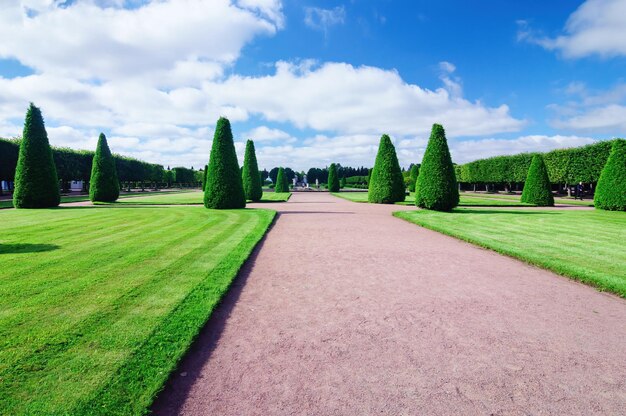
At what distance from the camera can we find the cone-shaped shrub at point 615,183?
1989cm

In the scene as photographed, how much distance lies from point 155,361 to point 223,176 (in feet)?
60.1

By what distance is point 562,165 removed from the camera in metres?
37.2

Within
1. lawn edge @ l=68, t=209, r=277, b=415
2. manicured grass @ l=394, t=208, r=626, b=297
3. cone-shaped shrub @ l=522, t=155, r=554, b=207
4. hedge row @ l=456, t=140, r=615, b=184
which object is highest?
hedge row @ l=456, t=140, r=615, b=184

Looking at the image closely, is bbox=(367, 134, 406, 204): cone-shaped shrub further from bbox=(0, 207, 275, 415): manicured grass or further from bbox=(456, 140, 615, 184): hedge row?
bbox=(456, 140, 615, 184): hedge row

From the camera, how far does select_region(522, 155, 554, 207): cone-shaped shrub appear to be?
86.3 feet

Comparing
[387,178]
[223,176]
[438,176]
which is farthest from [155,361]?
[387,178]

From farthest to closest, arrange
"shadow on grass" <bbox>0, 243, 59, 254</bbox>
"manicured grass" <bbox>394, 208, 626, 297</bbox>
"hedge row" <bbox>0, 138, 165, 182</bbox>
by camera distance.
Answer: "hedge row" <bbox>0, 138, 165, 182</bbox> < "shadow on grass" <bbox>0, 243, 59, 254</bbox> < "manicured grass" <bbox>394, 208, 626, 297</bbox>

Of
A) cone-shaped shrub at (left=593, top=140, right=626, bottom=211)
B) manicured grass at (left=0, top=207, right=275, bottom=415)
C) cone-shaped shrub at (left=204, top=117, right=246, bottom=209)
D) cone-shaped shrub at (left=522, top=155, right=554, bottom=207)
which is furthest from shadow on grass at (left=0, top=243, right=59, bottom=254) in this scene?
cone-shaped shrub at (left=522, top=155, right=554, bottom=207)

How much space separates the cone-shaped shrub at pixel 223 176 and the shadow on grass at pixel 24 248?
12180 millimetres

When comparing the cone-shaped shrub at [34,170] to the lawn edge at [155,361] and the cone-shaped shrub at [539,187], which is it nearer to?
the lawn edge at [155,361]

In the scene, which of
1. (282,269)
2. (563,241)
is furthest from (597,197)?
(282,269)

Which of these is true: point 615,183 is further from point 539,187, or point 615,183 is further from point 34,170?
point 34,170

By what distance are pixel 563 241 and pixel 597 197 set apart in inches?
611

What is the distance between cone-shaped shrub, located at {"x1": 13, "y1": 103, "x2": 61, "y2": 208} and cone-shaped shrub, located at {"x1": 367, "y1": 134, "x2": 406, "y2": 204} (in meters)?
22.5
